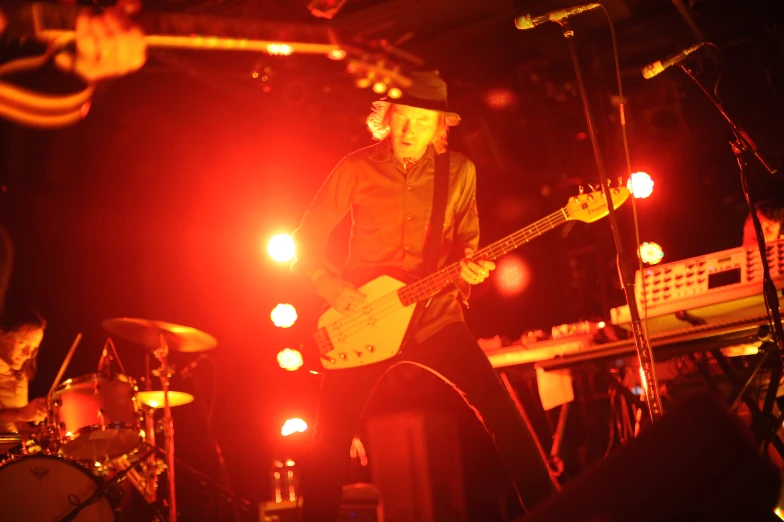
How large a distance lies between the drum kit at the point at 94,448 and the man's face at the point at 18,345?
474 millimetres

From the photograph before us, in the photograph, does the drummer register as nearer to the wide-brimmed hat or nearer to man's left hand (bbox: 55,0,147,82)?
man's left hand (bbox: 55,0,147,82)

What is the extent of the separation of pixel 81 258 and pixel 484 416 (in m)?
4.46

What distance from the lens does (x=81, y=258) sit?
248 inches

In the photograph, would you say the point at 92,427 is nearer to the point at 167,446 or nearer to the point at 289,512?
the point at 167,446

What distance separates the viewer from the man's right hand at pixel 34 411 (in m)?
4.74

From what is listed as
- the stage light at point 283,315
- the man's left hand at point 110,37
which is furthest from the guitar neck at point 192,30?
the stage light at point 283,315

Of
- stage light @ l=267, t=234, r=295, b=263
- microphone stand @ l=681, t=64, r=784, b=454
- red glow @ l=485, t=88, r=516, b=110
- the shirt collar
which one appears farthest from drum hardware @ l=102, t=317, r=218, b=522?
microphone stand @ l=681, t=64, r=784, b=454

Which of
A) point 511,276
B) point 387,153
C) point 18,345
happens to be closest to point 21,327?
point 18,345

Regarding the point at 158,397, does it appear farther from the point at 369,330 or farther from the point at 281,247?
the point at 369,330

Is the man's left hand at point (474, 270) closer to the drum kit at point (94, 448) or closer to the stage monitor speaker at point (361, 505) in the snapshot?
the stage monitor speaker at point (361, 505)

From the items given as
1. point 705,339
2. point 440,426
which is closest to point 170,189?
point 440,426

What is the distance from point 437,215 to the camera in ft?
12.8

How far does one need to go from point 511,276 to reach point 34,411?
13.1 ft

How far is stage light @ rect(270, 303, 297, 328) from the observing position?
557cm
